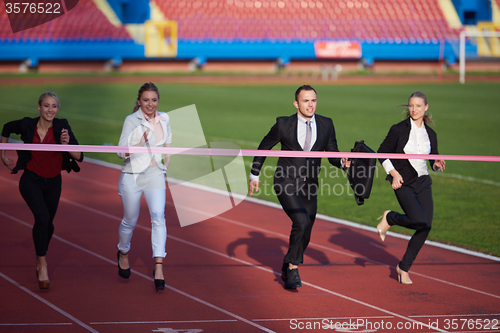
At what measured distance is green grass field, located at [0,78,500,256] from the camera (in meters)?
10.2

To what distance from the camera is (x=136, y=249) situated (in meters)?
7.82

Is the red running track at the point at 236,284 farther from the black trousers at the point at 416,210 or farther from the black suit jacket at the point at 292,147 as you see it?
the black suit jacket at the point at 292,147

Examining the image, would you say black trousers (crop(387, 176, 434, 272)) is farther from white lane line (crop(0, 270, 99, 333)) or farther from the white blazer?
white lane line (crop(0, 270, 99, 333))

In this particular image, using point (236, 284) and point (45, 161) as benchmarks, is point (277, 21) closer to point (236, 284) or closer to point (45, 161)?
point (236, 284)

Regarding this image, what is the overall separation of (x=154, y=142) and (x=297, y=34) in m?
43.6

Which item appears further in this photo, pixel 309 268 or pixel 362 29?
pixel 362 29

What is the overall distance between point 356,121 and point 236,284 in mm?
16614

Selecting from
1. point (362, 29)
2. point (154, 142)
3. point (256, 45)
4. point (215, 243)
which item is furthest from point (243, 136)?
point (362, 29)

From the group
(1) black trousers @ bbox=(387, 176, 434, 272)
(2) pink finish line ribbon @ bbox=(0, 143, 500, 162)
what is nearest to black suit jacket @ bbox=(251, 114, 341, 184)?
(2) pink finish line ribbon @ bbox=(0, 143, 500, 162)

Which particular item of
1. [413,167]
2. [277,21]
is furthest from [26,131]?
[277,21]

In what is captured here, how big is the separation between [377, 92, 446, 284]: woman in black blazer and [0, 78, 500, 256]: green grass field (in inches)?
82.3

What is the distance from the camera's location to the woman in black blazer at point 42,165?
603 cm

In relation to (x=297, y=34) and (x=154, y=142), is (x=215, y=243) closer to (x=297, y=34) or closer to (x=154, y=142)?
(x=154, y=142)

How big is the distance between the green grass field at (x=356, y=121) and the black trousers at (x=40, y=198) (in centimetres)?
500
